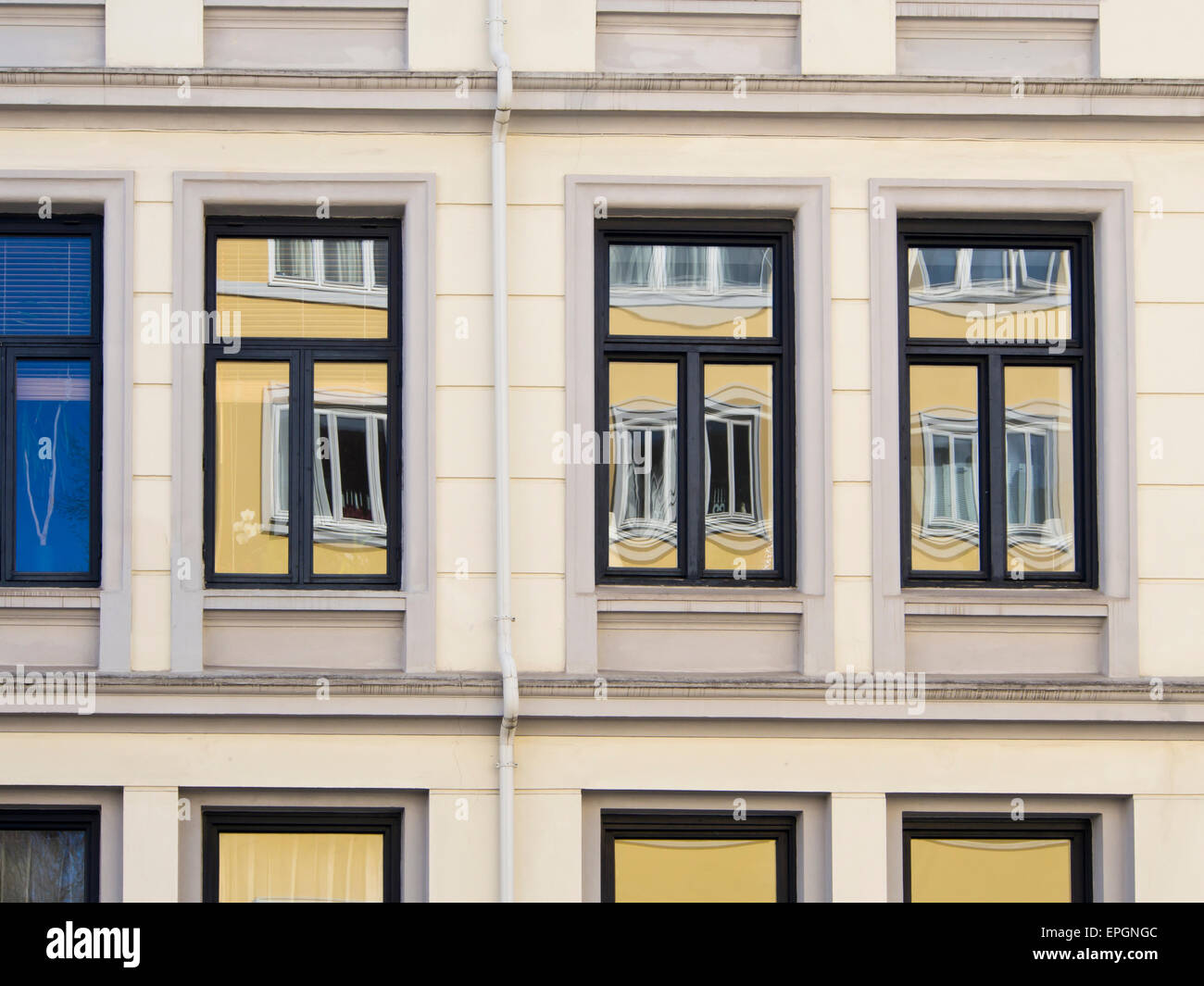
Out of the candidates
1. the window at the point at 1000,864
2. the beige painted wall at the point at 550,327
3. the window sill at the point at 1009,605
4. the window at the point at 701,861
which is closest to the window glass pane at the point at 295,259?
the beige painted wall at the point at 550,327

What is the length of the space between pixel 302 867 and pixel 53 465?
9.19ft

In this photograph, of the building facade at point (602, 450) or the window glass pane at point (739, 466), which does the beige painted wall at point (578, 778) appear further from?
the window glass pane at point (739, 466)

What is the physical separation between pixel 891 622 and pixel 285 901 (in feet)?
12.8

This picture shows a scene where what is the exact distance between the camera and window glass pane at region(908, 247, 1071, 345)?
8.60m

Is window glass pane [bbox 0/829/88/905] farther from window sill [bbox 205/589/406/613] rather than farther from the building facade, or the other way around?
window sill [bbox 205/589/406/613]

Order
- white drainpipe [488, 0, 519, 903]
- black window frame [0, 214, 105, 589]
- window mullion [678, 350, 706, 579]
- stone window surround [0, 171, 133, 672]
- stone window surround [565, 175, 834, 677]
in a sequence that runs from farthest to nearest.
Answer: window mullion [678, 350, 706, 579] < black window frame [0, 214, 105, 589] < stone window surround [565, 175, 834, 677] < stone window surround [0, 171, 133, 672] < white drainpipe [488, 0, 519, 903]

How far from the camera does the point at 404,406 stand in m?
8.33

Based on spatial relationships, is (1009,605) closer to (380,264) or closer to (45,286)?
(380,264)

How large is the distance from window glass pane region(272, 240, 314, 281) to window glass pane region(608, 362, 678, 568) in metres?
1.93

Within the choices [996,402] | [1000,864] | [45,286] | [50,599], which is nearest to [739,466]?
[996,402]

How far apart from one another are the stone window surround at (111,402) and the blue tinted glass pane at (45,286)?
28 cm

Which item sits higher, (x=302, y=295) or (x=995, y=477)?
(x=302, y=295)

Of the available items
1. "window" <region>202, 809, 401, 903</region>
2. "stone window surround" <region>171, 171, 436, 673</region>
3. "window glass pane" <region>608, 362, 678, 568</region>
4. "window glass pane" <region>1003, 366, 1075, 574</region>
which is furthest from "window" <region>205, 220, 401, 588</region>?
"window glass pane" <region>1003, 366, 1075, 574</region>

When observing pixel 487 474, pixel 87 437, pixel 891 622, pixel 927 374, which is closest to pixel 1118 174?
pixel 927 374
